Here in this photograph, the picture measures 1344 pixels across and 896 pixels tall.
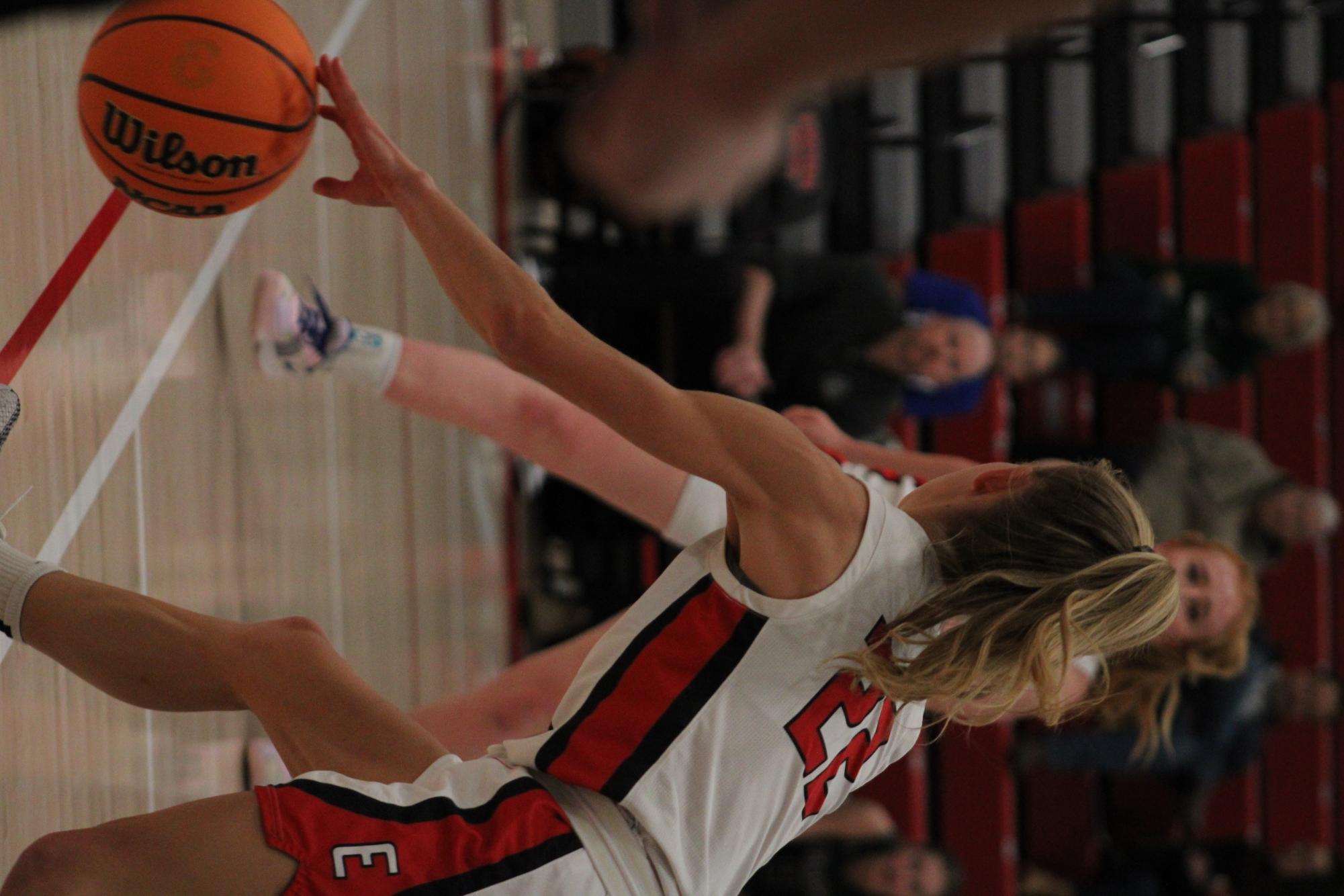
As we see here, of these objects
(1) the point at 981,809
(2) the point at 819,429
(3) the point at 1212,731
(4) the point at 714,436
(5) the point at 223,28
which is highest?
(5) the point at 223,28

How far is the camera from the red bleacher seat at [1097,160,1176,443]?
445cm

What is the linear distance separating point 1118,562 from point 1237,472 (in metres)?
2.81

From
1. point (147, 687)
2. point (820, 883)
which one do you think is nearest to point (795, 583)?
point (147, 687)

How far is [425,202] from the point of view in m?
1.40

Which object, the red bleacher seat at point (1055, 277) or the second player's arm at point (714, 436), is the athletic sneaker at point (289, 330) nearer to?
the second player's arm at point (714, 436)

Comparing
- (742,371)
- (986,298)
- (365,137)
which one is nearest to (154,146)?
(365,137)

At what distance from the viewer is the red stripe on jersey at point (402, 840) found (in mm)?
1328

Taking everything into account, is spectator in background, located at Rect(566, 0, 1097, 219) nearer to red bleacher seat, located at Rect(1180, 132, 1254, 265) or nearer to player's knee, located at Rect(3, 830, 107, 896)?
player's knee, located at Rect(3, 830, 107, 896)

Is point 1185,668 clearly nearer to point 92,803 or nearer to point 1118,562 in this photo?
point 1118,562

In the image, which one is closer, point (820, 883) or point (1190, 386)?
point (820, 883)

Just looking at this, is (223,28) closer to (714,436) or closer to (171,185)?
(171,185)

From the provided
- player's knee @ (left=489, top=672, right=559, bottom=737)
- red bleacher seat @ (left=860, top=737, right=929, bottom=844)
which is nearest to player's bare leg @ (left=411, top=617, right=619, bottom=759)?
player's knee @ (left=489, top=672, right=559, bottom=737)

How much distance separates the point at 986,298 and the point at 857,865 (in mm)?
1824

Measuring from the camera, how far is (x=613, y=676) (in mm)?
1417
